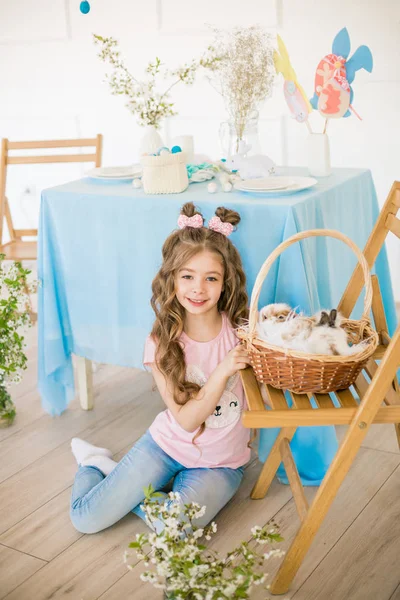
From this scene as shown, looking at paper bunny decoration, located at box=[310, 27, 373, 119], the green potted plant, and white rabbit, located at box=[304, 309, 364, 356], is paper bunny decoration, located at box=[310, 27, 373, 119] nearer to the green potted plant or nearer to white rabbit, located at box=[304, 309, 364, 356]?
white rabbit, located at box=[304, 309, 364, 356]

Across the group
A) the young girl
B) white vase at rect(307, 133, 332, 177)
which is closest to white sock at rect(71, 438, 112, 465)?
the young girl

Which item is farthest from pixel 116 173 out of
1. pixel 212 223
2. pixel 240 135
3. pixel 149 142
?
pixel 212 223

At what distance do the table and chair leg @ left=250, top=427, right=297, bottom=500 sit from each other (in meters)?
0.34

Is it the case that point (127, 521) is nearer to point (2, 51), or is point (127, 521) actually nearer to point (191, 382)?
point (191, 382)

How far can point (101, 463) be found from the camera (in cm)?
198

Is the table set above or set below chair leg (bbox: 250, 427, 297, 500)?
above

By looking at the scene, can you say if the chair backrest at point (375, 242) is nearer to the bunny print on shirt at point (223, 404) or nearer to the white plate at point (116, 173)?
the bunny print on shirt at point (223, 404)

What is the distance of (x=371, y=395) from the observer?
4.62ft

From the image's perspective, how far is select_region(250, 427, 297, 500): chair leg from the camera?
5.91 ft

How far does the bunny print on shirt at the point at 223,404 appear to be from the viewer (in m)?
1.81

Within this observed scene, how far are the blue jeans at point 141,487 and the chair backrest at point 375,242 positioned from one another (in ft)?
1.77

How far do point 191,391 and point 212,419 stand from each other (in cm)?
11

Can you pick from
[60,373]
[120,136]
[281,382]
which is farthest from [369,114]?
[281,382]

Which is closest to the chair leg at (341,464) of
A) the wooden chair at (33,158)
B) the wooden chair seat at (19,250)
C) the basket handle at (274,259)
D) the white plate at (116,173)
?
the basket handle at (274,259)
